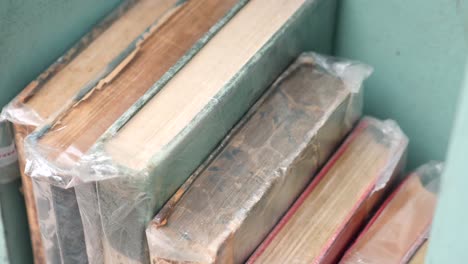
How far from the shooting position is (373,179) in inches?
41.1

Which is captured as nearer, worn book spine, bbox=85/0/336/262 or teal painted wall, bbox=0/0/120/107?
worn book spine, bbox=85/0/336/262

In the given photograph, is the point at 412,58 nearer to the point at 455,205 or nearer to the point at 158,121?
the point at 158,121

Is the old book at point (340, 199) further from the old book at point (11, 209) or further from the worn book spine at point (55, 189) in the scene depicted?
the old book at point (11, 209)

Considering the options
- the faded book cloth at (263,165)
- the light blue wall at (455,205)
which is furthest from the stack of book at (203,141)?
the light blue wall at (455,205)

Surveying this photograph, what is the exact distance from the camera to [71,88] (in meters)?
1.05

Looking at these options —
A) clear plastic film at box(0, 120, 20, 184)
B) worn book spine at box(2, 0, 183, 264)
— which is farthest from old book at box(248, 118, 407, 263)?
clear plastic film at box(0, 120, 20, 184)

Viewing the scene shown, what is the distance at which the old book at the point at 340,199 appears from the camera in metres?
0.98

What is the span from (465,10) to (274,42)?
0.86 ft

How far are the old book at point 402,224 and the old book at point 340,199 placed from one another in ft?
0.07

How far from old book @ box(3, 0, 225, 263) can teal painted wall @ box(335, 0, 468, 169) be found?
0.24m

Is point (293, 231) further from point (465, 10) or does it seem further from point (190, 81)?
point (465, 10)

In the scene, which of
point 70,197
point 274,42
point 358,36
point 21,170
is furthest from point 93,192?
point 358,36

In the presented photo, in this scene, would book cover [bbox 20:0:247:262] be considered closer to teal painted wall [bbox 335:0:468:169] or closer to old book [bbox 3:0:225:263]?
old book [bbox 3:0:225:263]

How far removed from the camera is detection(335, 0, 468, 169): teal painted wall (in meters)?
1.05
